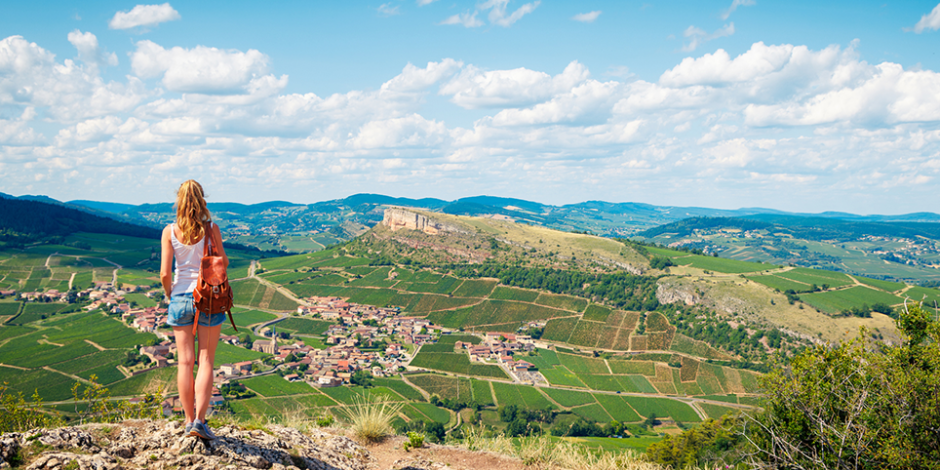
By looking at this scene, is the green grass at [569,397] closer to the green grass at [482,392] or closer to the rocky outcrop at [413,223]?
the green grass at [482,392]

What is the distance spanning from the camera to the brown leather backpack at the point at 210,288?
5309mm

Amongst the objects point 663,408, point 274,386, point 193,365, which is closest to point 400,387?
point 274,386

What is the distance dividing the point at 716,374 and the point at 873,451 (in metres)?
76.3

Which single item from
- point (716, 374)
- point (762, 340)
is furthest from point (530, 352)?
point (762, 340)

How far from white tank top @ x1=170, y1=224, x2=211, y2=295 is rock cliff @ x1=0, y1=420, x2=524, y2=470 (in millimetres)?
1754

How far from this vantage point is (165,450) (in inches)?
217

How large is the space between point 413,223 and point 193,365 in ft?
581

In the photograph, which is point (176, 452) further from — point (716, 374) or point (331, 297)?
point (331, 297)

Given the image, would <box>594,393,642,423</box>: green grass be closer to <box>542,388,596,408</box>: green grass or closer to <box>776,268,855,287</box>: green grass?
<box>542,388,596,408</box>: green grass

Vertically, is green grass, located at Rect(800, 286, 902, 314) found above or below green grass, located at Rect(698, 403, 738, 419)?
above

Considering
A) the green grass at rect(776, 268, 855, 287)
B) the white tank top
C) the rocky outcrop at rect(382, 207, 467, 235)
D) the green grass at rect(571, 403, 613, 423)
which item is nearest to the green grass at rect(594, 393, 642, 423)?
the green grass at rect(571, 403, 613, 423)

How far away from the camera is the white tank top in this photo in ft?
17.9

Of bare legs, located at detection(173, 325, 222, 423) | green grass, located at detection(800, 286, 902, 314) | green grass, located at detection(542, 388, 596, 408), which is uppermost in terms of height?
bare legs, located at detection(173, 325, 222, 423)

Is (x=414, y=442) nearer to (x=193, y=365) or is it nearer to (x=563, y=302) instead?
(x=193, y=365)
